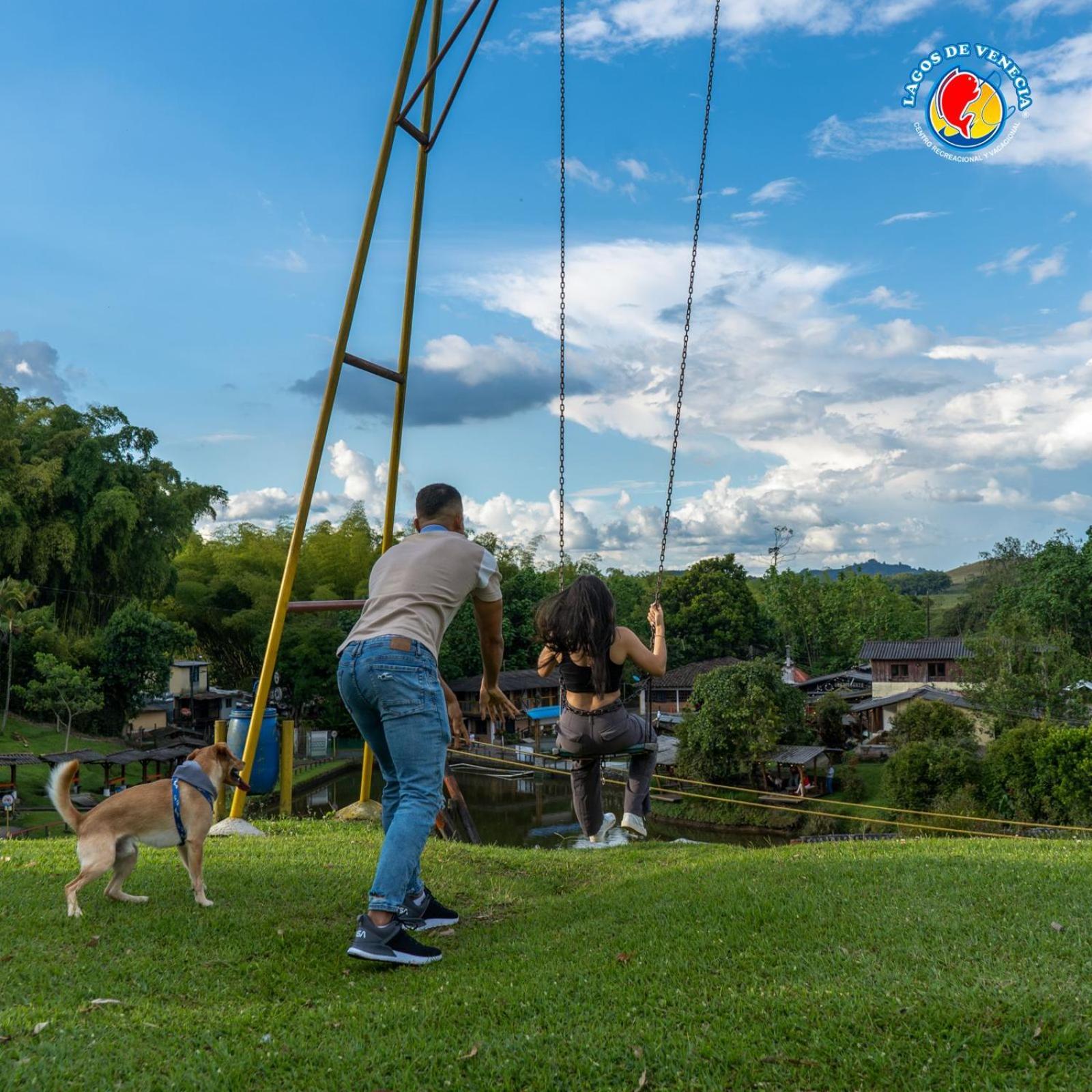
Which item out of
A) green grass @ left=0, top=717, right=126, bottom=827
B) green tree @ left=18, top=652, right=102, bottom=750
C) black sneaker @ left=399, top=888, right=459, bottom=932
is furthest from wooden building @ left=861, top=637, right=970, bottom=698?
black sneaker @ left=399, top=888, right=459, bottom=932

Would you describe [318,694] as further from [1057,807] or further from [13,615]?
[1057,807]

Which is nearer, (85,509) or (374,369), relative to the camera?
(374,369)

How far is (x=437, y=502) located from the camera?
5.08 metres

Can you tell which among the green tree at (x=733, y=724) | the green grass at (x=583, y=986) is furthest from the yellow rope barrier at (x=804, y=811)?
the green tree at (x=733, y=724)

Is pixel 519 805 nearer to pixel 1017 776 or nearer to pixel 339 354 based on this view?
pixel 1017 776

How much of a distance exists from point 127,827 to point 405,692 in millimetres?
1940

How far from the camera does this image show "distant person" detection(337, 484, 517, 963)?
4.38 meters

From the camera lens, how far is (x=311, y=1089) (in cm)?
316

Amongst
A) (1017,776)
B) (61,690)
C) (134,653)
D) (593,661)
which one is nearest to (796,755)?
(1017,776)

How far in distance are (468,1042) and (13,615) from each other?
43625 millimetres

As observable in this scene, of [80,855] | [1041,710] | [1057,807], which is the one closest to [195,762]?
[80,855]

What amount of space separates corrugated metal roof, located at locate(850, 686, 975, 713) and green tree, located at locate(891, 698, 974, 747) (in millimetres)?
4350

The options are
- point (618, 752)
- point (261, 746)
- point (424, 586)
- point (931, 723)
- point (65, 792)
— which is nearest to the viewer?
point (424, 586)

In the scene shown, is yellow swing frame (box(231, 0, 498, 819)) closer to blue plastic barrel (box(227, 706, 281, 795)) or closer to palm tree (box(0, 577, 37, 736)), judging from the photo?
blue plastic barrel (box(227, 706, 281, 795))
